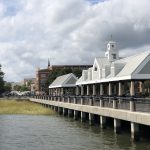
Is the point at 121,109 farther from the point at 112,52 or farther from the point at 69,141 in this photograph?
the point at 112,52

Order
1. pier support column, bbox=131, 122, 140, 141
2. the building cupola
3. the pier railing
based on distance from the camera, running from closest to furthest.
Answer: the pier railing → pier support column, bbox=131, 122, 140, 141 → the building cupola

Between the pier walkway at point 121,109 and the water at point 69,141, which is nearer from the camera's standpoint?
the pier walkway at point 121,109

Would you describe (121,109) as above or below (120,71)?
below

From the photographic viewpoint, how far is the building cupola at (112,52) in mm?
63156

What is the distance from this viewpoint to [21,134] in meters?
35.8

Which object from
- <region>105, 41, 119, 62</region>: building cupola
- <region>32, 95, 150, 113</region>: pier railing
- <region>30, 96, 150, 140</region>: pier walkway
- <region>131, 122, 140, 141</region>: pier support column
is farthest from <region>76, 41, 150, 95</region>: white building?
<region>131, 122, 140, 141</region>: pier support column

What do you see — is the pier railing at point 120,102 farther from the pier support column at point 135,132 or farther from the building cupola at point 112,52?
the building cupola at point 112,52

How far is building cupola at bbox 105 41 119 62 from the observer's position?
207 feet

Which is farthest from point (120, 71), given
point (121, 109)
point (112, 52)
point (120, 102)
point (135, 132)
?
point (112, 52)

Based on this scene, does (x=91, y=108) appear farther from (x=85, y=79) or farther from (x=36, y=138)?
(x=85, y=79)

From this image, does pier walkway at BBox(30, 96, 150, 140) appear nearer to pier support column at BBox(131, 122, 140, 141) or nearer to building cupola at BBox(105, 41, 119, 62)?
pier support column at BBox(131, 122, 140, 141)

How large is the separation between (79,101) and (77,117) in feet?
8.89

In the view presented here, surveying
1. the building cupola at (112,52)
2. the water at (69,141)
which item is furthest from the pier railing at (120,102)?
the building cupola at (112,52)

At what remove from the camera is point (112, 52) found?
6456 centimetres
